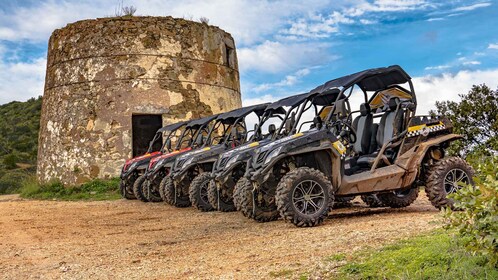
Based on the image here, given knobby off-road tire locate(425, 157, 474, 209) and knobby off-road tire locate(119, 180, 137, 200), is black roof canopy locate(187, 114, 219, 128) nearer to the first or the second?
knobby off-road tire locate(119, 180, 137, 200)

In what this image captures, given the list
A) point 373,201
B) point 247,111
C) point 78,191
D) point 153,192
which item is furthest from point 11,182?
point 373,201

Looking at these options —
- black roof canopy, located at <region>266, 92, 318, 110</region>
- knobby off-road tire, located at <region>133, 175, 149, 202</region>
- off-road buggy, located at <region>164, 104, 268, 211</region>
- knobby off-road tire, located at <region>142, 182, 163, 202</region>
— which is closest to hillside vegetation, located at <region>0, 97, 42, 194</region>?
knobby off-road tire, located at <region>133, 175, 149, 202</region>

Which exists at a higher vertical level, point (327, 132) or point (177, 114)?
point (177, 114)

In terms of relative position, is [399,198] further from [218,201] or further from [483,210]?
[483,210]

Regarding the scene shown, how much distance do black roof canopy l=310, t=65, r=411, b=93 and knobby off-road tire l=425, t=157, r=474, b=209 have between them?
157 centimetres

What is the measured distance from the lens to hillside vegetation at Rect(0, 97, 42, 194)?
97.7ft

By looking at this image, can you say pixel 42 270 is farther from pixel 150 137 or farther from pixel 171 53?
pixel 150 137

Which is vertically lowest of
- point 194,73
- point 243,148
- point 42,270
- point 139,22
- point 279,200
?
point 42,270

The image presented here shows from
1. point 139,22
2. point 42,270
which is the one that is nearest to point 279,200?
point 42,270

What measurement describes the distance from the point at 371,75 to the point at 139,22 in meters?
12.9

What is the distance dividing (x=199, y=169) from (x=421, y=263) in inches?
312

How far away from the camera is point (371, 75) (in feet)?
29.0

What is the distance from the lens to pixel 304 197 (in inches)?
301

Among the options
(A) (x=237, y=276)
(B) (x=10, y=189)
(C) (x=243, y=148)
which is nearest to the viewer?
(A) (x=237, y=276)
